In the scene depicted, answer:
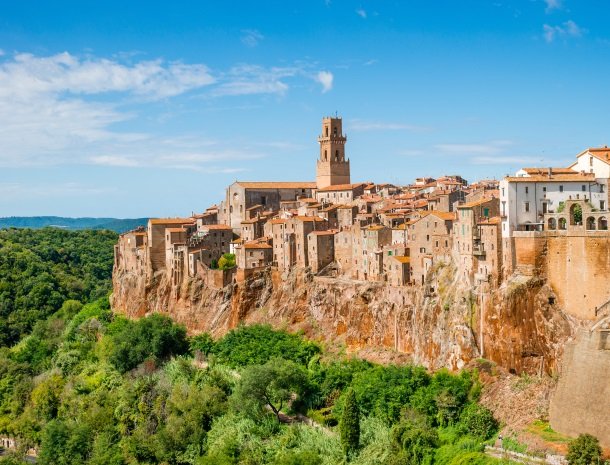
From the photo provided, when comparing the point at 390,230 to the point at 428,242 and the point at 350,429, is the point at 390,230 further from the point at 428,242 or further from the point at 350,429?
the point at 350,429

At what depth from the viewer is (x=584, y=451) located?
39281 mm

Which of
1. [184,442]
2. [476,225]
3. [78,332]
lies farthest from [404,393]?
[78,332]

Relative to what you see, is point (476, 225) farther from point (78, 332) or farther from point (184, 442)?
point (78, 332)

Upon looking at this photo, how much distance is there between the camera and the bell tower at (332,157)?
3585 inches

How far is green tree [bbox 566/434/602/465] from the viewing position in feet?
128

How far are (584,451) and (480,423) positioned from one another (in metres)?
7.14

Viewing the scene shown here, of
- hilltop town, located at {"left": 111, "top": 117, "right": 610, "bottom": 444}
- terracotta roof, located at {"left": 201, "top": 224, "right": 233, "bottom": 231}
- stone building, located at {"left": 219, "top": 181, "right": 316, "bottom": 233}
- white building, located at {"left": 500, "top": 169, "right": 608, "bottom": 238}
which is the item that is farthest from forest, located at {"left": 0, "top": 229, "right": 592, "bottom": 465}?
stone building, located at {"left": 219, "top": 181, "right": 316, "bottom": 233}

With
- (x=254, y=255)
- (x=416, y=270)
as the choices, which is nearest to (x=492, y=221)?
(x=416, y=270)

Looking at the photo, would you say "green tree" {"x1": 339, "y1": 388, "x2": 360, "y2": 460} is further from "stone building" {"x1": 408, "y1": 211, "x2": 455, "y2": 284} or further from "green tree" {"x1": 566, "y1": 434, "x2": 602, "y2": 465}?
"green tree" {"x1": 566, "y1": 434, "x2": 602, "y2": 465}

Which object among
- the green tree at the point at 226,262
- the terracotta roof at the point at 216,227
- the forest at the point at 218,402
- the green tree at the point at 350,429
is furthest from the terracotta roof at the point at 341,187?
the green tree at the point at 350,429

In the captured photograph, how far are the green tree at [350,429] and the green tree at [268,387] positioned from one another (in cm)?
732

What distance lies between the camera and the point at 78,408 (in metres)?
66.8

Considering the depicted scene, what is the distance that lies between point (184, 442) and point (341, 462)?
13878mm

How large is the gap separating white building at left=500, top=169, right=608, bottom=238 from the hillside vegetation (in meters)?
10.2
